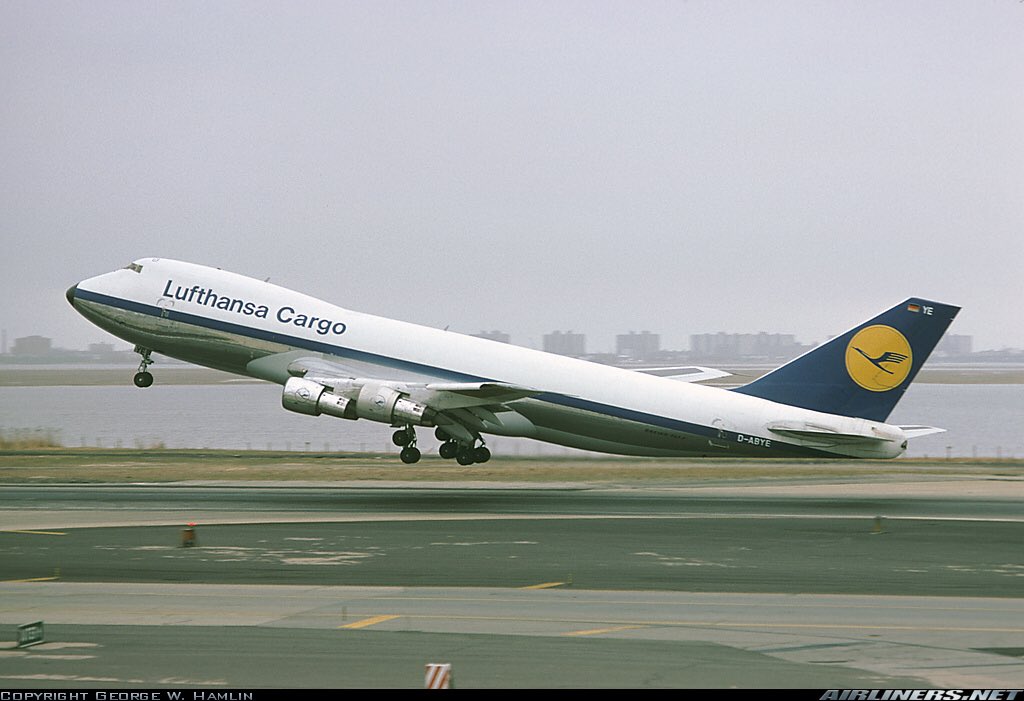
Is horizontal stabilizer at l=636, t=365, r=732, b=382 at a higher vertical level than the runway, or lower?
higher

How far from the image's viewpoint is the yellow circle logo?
3944 cm

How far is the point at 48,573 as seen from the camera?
2547 centimetres

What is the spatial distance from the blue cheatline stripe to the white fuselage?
0.04 m

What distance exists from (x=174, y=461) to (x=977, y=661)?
145 feet

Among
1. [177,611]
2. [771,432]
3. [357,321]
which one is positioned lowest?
[177,611]

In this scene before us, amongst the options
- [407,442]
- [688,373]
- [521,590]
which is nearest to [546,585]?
[521,590]

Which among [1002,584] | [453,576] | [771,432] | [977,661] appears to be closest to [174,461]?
[771,432]

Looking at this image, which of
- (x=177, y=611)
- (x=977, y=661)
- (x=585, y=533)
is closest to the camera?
(x=977, y=661)

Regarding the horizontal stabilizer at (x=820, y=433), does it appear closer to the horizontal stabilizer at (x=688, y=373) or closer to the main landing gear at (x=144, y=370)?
the horizontal stabilizer at (x=688, y=373)

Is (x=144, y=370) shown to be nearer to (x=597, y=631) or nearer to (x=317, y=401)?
(x=317, y=401)

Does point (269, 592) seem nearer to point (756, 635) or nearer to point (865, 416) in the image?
point (756, 635)

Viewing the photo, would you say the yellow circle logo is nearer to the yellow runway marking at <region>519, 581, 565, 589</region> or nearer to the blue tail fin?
the blue tail fin

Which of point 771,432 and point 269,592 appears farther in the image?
point 771,432

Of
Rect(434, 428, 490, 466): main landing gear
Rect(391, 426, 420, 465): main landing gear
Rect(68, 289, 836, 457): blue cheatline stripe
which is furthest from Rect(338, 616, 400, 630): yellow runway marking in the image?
Rect(434, 428, 490, 466): main landing gear
